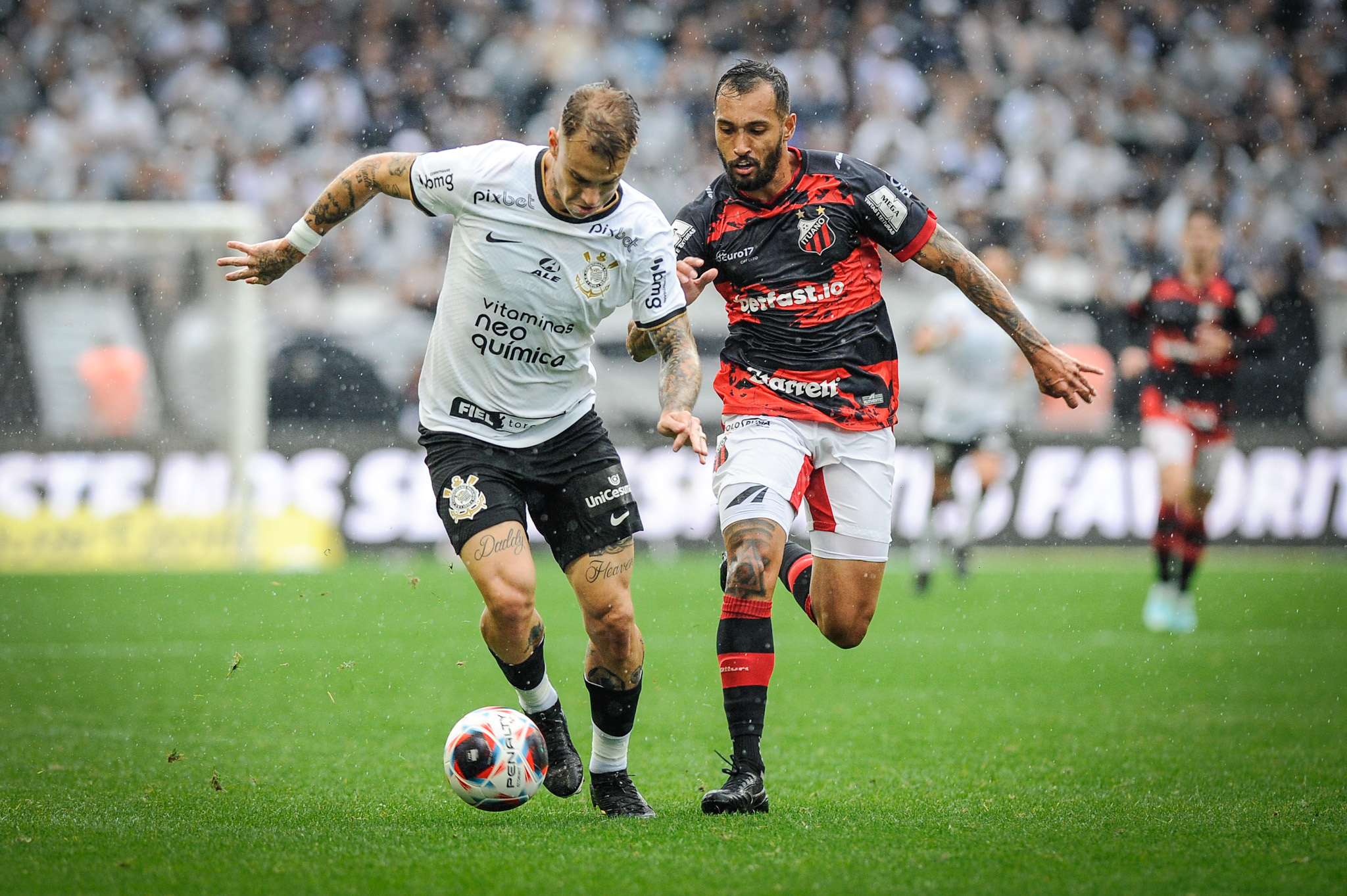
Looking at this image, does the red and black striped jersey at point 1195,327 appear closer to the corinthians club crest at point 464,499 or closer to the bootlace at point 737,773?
the bootlace at point 737,773

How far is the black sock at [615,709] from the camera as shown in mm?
5121

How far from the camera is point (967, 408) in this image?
13180 millimetres

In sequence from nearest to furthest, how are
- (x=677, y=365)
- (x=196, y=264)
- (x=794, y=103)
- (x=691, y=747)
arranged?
(x=677, y=365) → (x=691, y=747) → (x=196, y=264) → (x=794, y=103)

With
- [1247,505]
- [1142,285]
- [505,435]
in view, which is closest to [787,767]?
[505,435]

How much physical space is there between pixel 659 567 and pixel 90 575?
5205 millimetres

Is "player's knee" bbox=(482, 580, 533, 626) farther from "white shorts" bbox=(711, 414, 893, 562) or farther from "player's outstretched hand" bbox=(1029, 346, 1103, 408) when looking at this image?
"player's outstretched hand" bbox=(1029, 346, 1103, 408)

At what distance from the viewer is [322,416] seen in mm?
14359

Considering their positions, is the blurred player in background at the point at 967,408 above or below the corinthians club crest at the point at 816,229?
below

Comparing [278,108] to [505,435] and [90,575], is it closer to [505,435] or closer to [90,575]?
[90,575]

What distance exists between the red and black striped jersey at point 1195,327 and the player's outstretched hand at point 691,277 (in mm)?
5999

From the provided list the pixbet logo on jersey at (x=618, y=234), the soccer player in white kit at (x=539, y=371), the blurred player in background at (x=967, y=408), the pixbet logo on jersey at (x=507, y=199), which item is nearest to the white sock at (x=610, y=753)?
the soccer player in white kit at (x=539, y=371)

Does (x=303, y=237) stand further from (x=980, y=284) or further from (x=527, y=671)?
(x=980, y=284)

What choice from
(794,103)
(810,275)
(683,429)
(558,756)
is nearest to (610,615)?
(558,756)

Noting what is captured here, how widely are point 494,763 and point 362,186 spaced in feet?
6.85
